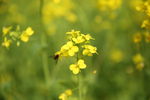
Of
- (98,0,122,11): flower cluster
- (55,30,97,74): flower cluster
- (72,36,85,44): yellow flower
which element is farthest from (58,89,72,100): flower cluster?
(98,0,122,11): flower cluster

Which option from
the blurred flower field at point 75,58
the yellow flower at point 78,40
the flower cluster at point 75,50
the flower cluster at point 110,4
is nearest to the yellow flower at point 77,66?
the flower cluster at point 75,50

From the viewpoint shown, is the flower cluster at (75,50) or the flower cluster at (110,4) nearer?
the flower cluster at (75,50)

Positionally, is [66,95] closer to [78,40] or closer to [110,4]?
[78,40]

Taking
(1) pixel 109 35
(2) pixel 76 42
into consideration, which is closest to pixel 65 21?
(1) pixel 109 35

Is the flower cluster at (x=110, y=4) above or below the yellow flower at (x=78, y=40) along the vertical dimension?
above

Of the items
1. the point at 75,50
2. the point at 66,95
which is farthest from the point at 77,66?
the point at 66,95

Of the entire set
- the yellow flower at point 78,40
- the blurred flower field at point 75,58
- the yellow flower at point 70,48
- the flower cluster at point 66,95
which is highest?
the blurred flower field at point 75,58

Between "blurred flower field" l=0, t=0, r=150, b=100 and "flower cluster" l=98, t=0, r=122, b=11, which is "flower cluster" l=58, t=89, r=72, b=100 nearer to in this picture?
"blurred flower field" l=0, t=0, r=150, b=100

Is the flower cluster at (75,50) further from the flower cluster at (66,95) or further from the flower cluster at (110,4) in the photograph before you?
the flower cluster at (110,4)

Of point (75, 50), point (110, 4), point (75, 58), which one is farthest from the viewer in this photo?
point (110, 4)

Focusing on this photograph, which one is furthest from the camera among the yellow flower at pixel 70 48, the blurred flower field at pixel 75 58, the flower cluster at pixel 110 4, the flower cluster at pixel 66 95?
the flower cluster at pixel 110 4
